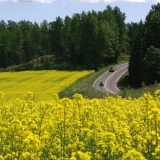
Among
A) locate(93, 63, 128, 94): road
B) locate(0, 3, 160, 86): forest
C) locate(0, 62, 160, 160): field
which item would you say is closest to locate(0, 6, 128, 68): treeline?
locate(0, 3, 160, 86): forest

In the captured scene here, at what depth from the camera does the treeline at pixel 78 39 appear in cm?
7512

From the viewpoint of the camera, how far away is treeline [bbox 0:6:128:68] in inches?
2958

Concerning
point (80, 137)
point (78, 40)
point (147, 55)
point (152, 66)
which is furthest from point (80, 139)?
point (78, 40)

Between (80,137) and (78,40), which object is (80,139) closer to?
(80,137)

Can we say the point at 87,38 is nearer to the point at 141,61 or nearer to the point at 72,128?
the point at 141,61

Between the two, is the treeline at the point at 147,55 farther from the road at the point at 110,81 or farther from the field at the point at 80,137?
the field at the point at 80,137

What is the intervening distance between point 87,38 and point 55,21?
1149 centimetres

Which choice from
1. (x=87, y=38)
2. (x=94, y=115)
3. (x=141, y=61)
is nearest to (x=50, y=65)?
(x=87, y=38)

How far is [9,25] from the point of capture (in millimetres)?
120625

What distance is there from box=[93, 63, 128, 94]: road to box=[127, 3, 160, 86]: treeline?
305 centimetres

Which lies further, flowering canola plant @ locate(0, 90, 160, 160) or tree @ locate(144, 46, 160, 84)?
tree @ locate(144, 46, 160, 84)

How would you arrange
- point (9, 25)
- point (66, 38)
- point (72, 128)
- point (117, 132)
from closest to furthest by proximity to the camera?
point (117, 132) < point (72, 128) < point (66, 38) < point (9, 25)

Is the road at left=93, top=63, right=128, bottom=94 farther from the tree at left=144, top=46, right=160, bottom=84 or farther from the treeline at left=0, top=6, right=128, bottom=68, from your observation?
the treeline at left=0, top=6, right=128, bottom=68

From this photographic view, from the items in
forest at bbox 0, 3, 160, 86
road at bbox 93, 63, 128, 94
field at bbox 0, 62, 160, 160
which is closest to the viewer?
field at bbox 0, 62, 160, 160
